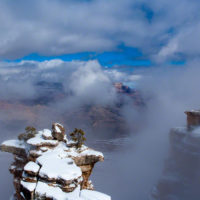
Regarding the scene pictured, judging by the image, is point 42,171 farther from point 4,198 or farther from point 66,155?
point 4,198

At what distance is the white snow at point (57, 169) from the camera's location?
2062 cm

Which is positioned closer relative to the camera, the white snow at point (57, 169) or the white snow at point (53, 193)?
the white snow at point (53, 193)

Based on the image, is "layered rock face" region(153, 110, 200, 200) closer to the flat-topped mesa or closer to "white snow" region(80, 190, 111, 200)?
the flat-topped mesa

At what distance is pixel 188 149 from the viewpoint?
117 metres

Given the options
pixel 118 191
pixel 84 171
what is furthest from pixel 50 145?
pixel 118 191

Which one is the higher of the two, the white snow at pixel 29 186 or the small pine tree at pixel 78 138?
the small pine tree at pixel 78 138

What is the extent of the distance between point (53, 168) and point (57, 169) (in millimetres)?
503

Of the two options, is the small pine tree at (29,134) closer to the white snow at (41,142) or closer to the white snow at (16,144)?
the white snow at (16,144)

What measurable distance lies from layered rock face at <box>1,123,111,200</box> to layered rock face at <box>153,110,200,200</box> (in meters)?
101

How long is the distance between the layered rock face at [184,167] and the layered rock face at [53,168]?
10059 cm

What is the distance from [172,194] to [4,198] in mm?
114837

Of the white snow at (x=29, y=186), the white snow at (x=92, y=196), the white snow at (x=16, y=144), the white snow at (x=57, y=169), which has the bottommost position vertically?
the white snow at (x=92, y=196)

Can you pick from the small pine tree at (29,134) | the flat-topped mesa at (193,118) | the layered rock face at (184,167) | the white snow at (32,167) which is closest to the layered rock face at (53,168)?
the white snow at (32,167)

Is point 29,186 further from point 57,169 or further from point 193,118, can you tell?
point 193,118
